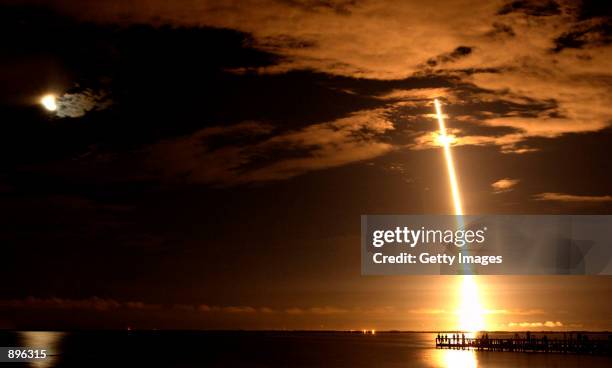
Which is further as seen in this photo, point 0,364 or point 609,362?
point 0,364

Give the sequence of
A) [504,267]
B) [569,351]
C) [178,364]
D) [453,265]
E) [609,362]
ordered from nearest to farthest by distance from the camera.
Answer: [453,265], [504,267], [609,362], [569,351], [178,364]

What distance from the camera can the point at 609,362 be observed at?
202ft

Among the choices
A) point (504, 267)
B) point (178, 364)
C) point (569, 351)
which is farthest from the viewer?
point (178, 364)

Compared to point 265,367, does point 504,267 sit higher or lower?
higher

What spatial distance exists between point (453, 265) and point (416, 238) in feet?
8.60

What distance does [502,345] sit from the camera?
8456cm

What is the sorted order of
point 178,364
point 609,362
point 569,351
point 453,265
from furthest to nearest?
point 178,364 < point 569,351 < point 609,362 < point 453,265

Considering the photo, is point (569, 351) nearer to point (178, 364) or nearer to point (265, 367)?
point (265, 367)

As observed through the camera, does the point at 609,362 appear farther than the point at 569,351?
No

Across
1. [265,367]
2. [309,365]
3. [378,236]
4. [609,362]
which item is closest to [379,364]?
[309,365]

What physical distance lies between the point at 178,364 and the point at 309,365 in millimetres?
15547

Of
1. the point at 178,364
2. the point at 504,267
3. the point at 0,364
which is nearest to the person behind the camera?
the point at 504,267

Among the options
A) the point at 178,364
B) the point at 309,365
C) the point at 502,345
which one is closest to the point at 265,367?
the point at 309,365

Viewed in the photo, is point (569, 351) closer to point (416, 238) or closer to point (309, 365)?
point (309, 365)
